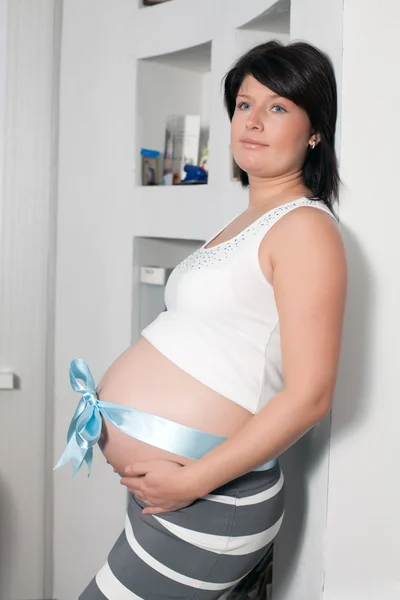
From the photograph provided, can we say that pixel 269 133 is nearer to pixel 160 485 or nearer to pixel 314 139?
pixel 314 139

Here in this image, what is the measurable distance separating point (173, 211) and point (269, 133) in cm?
79

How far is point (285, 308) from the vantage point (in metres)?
1.11

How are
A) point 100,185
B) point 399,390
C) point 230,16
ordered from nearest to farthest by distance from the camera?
point 399,390
point 230,16
point 100,185

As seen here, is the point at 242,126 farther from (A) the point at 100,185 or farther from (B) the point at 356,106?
(A) the point at 100,185

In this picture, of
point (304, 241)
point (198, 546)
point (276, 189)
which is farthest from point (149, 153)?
point (198, 546)

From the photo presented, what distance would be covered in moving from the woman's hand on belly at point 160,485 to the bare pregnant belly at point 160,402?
3 cm

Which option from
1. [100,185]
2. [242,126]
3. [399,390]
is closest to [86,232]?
[100,185]

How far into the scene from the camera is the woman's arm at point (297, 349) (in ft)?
3.59

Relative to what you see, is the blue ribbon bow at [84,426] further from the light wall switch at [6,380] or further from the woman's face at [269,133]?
the light wall switch at [6,380]

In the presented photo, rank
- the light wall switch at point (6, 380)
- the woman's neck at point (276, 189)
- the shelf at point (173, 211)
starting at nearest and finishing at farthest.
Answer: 1. the woman's neck at point (276, 189)
2. the shelf at point (173, 211)
3. the light wall switch at point (6, 380)

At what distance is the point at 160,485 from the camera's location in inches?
46.5

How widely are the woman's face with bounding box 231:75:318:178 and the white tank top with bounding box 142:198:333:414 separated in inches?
3.8

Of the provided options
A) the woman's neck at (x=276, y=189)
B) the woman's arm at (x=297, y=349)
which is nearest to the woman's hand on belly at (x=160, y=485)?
the woman's arm at (x=297, y=349)

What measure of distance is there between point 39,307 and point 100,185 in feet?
1.32
